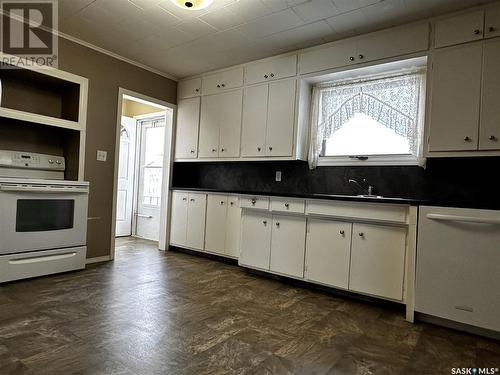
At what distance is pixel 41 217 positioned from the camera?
287cm

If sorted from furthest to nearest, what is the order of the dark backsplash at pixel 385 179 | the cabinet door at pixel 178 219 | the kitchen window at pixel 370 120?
the cabinet door at pixel 178 219
the kitchen window at pixel 370 120
the dark backsplash at pixel 385 179

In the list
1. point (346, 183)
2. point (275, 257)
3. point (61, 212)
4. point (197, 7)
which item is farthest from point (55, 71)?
point (346, 183)

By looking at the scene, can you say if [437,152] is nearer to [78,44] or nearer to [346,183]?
[346,183]

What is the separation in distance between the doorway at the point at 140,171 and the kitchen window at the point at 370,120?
8.75ft

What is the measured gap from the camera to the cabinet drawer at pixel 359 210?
7.83 feet

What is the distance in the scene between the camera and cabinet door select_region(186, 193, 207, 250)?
396 centimetres

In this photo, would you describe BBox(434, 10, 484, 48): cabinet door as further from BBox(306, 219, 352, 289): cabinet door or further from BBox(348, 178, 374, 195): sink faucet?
BBox(306, 219, 352, 289): cabinet door

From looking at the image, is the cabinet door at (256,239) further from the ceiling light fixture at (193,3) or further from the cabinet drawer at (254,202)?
the ceiling light fixture at (193,3)

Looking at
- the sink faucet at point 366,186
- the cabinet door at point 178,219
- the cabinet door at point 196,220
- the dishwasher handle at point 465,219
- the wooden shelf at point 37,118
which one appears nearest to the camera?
the dishwasher handle at point 465,219

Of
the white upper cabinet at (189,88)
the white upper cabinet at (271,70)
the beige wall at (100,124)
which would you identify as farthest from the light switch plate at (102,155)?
the white upper cabinet at (271,70)

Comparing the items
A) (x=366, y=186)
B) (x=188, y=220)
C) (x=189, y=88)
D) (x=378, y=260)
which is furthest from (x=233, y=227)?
(x=189, y=88)

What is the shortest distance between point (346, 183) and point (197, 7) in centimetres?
213

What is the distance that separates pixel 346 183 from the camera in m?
3.28

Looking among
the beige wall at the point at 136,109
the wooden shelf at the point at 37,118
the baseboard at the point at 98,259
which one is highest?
the beige wall at the point at 136,109
